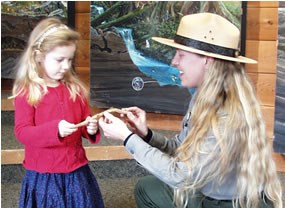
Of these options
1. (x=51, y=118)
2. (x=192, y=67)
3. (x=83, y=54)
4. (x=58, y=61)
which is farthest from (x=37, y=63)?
(x=83, y=54)

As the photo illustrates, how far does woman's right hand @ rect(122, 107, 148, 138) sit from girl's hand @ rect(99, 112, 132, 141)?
0.14 meters

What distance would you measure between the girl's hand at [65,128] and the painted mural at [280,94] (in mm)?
1405

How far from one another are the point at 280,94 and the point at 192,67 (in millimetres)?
1216

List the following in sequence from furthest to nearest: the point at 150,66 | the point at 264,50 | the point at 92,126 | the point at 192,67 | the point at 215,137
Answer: the point at 150,66
the point at 264,50
the point at 92,126
the point at 192,67
the point at 215,137

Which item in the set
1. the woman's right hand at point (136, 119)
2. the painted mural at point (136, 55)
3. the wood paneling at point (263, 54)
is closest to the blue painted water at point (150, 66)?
the painted mural at point (136, 55)

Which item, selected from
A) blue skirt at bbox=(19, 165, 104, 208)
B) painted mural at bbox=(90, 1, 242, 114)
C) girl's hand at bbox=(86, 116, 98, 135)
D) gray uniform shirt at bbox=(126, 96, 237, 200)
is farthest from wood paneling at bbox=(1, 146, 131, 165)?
gray uniform shirt at bbox=(126, 96, 237, 200)

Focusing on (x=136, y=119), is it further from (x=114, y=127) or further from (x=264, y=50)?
(x=264, y=50)

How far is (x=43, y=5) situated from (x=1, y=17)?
1.08 feet

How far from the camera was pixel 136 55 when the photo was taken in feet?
9.98

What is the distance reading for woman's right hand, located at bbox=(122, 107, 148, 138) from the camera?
1.68 meters

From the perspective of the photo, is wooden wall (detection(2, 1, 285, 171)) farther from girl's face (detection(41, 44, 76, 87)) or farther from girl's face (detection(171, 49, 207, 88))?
girl's face (detection(171, 49, 207, 88))

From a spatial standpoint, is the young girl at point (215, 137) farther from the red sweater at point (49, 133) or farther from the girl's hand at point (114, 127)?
the red sweater at point (49, 133)

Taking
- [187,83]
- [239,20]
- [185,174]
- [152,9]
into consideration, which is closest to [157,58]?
[152,9]

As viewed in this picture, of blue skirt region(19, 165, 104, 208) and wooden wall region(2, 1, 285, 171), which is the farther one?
wooden wall region(2, 1, 285, 171)
